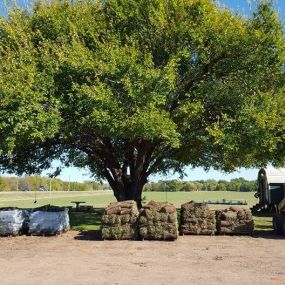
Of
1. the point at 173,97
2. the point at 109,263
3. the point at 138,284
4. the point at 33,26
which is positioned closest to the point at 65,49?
the point at 33,26

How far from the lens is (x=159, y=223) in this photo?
1977 centimetres

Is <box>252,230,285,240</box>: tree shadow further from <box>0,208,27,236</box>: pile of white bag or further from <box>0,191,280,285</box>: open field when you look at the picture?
<box>0,208,27,236</box>: pile of white bag

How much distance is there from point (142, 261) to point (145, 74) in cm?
888

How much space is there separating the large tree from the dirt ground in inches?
177

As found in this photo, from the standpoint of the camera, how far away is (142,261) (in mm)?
14570

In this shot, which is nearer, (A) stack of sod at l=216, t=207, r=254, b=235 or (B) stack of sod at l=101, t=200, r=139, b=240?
(B) stack of sod at l=101, t=200, r=139, b=240

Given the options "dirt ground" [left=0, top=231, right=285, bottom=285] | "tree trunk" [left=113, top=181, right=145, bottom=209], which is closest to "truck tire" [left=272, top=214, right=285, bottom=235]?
"dirt ground" [left=0, top=231, right=285, bottom=285]

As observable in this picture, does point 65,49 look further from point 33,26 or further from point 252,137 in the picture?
point 252,137

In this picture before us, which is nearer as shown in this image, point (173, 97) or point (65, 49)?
point (65, 49)

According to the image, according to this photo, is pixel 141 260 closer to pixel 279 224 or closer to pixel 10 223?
pixel 10 223

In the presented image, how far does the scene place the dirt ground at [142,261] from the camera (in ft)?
38.7

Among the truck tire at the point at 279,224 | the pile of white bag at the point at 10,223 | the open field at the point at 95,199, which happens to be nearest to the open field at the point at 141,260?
the truck tire at the point at 279,224

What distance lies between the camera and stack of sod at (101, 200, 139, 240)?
19.8 m

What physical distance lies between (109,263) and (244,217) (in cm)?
894
